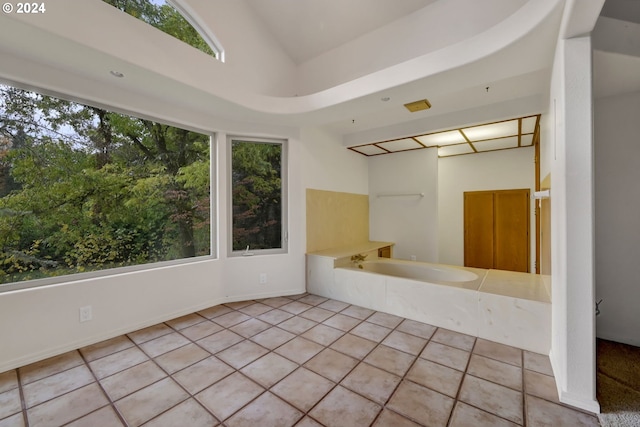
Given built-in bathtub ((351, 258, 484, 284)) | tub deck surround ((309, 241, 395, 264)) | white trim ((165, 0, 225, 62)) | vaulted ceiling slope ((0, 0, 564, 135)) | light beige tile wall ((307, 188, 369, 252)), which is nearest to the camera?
vaulted ceiling slope ((0, 0, 564, 135))

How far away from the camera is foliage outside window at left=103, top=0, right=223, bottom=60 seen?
2480 mm

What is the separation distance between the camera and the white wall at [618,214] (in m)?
2.25

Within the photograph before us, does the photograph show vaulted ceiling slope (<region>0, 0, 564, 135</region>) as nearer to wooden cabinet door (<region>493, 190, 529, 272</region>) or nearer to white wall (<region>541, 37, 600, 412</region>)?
white wall (<region>541, 37, 600, 412</region>)

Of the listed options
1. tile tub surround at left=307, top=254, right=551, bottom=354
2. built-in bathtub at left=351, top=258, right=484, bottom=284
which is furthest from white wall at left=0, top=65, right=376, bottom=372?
built-in bathtub at left=351, top=258, right=484, bottom=284

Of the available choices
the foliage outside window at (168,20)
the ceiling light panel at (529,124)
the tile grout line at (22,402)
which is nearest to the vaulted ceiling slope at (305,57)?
the foliage outside window at (168,20)

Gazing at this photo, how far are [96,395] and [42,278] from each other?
1187mm

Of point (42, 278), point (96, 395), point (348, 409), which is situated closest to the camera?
point (348, 409)

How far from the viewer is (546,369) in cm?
200

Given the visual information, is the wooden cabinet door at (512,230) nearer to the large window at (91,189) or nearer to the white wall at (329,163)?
the white wall at (329,163)

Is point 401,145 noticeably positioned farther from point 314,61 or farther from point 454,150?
point 314,61

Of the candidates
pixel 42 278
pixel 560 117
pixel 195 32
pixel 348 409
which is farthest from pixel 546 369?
pixel 195 32

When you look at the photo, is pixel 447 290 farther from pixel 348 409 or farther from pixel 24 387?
pixel 24 387

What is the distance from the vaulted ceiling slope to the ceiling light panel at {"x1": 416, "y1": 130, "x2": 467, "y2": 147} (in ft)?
1.51

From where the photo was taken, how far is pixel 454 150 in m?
4.86
